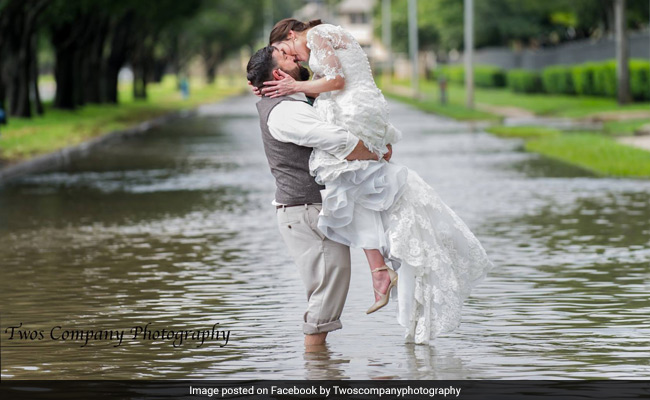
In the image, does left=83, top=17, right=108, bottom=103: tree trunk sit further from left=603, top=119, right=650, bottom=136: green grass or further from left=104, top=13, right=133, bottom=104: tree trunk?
left=603, top=119, right=650, bottom=136: green grass

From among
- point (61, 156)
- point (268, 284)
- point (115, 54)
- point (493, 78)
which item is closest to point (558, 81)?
point (115, 54)

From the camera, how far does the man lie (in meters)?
7.90

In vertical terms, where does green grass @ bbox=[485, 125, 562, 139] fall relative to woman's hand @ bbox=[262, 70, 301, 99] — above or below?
below

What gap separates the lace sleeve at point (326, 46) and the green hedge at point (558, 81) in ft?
171

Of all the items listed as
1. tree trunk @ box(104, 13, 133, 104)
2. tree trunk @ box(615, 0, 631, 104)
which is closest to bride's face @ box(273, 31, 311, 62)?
tree trunk @ box(615, 0, 631, 104)

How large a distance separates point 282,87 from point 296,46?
263mm

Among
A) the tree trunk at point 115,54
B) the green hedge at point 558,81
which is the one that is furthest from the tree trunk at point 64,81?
the green hedge at point 558,81

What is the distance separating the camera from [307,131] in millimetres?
7840

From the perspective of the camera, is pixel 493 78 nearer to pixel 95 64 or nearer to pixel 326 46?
pixel 95 64

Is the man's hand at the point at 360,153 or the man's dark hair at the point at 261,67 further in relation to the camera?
the man's dark hair at the point at 261,67

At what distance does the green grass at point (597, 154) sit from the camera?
71.4 feet

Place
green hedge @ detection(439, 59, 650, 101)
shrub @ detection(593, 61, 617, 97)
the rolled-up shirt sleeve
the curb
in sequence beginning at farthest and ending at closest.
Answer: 1. shrub @ detection(593, 61, 617, 97)
2. green hedge @ detection(439, 59, 650, 101)
3. the curb
4. the rolled-up shirt sleeve

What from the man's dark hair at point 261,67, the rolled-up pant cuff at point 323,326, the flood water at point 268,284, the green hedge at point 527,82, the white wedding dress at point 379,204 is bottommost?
the green hedge at point 527,82
